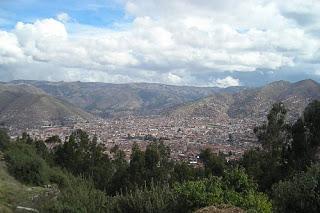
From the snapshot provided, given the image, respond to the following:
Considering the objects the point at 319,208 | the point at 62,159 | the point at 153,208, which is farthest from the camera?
the point at 62,159

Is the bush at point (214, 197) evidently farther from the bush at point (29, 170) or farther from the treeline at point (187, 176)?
the bush at point (29, 170)

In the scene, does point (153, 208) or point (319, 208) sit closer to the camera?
point (319, 208)

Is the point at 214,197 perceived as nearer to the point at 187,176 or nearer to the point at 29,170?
the point at 187,176

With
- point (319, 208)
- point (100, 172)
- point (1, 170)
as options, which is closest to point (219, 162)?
point (100, 172)

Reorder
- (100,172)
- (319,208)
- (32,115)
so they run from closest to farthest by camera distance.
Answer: (319,208) < (100,172) < (32,115)

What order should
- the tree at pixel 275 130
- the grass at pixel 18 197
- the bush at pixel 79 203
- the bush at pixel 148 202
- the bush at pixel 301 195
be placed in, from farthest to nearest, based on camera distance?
1. the tree at pixel 275 130
2. the grass at pixel 18 197
3. the bush at pixel 79 203
4. the bush at pixel 148 202
5. the bush at pixel 301 195

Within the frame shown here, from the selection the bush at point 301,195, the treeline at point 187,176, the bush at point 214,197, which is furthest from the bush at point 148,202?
the bush at point 301,195

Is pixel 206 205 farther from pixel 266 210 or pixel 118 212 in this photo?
pixel 118 212

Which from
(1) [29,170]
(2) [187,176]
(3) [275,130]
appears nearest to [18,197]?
(1) [29,170]
